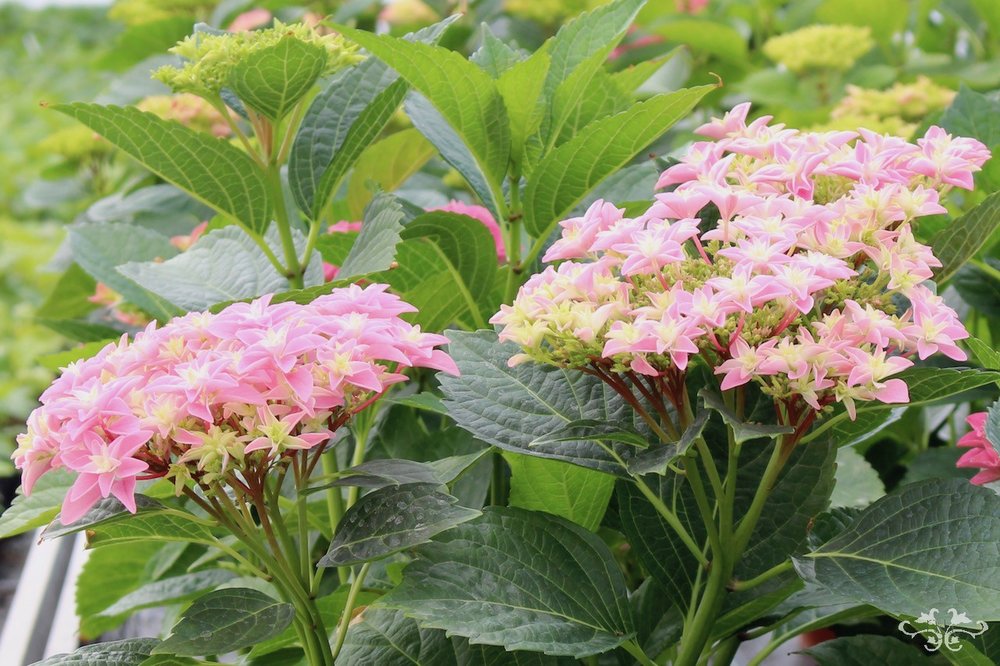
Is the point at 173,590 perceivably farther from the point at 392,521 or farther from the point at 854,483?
the point at 854,483

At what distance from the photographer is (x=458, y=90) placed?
807 millimetres

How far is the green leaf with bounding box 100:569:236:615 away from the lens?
3.06ft

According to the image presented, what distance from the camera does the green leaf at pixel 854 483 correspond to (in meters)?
0.84

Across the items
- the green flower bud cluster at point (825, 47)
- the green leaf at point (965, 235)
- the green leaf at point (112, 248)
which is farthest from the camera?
the green flower bud cluster at point (825, 47)

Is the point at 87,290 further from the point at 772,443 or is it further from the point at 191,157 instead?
the point at 772,443

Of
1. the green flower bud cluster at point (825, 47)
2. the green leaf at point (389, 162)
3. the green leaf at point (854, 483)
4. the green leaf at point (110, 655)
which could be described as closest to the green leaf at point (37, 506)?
the green leaf at point (110, 655)

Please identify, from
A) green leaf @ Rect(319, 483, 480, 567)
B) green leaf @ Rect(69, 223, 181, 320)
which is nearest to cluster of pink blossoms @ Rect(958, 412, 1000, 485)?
green leaf @ Rect(319, 483, 480, 567)

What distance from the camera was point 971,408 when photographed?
1066mm

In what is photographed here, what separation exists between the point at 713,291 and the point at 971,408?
602mm

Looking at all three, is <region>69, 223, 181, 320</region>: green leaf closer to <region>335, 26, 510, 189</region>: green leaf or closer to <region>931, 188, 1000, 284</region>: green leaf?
<region>335, 26, 510, 189</region>: green leaf

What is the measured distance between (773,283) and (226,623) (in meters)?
0.36
